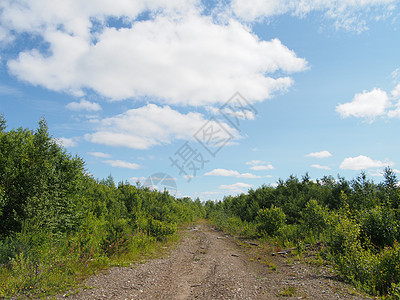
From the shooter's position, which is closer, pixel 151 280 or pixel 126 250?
pixel 151 280

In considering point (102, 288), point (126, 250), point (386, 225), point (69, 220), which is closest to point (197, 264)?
point (126, 250)

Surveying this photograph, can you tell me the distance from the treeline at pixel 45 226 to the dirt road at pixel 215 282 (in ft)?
3.87

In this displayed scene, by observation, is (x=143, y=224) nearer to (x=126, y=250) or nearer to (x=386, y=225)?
(x=126, y=250)

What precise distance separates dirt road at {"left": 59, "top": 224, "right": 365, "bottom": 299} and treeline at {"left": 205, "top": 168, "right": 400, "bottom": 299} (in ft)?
3.15

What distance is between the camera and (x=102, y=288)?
6.61 meters

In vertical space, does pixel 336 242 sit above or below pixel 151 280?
above

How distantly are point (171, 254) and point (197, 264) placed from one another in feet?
9.76

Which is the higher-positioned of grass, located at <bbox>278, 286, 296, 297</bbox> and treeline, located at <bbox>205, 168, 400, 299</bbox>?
treeline, located at <bbox>205, 168, 400, 299</bbox>

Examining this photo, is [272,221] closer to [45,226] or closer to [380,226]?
[380,226]

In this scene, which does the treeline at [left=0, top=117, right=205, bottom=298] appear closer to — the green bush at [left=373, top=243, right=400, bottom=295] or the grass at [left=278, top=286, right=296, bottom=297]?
the grass at [left=278, top=286, right=296, bottom=297]

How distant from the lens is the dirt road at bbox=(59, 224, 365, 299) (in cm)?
625

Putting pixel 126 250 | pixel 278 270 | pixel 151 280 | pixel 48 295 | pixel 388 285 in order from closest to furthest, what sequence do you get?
pixel 48 295 → pixel 388 285 → pixel 151 280 → pixel 278 270 → pixel 126 250

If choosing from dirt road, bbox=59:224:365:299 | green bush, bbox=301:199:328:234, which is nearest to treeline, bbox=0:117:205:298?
dirt road, bbox=59:224:365:299

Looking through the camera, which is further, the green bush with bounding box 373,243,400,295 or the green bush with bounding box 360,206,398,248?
the green bush with bounding box 360,206,398,248
